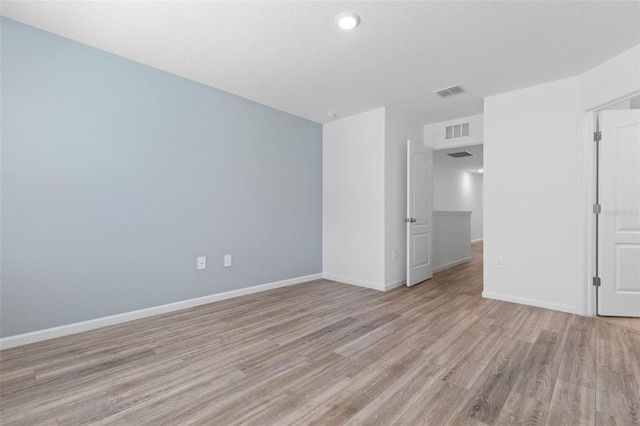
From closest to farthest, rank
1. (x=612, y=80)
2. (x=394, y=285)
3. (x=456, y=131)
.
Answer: (x=612, y=80)
(x=394, y=285)
(x=456, y=131)

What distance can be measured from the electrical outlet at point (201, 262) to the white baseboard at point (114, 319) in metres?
0.35

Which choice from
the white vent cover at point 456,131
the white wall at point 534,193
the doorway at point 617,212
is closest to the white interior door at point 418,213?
the white vent cover at point 456,131

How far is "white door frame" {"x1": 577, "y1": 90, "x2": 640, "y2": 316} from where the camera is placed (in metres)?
2.95

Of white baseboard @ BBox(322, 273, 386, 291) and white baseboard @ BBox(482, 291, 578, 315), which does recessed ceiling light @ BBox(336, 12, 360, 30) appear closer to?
white baseboard @ BBox(322, 273, 386, 291)

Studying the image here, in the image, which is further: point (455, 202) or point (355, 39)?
point (455, 202)

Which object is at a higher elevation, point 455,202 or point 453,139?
point 453,139

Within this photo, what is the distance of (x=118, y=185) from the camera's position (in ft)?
8.95

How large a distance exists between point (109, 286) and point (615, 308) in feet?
16.0

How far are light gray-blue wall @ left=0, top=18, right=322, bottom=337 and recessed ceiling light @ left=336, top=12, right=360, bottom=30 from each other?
1.85 metres

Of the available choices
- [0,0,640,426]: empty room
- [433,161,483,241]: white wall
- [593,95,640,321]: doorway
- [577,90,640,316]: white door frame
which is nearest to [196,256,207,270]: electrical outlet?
[0,0,640,426]: empty room

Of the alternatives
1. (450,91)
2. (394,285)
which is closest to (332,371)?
(394,285)

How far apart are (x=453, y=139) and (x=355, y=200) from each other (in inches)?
71.6

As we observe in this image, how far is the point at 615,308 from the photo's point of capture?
114 inches

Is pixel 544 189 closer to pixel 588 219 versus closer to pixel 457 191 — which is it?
pixel 588 219
